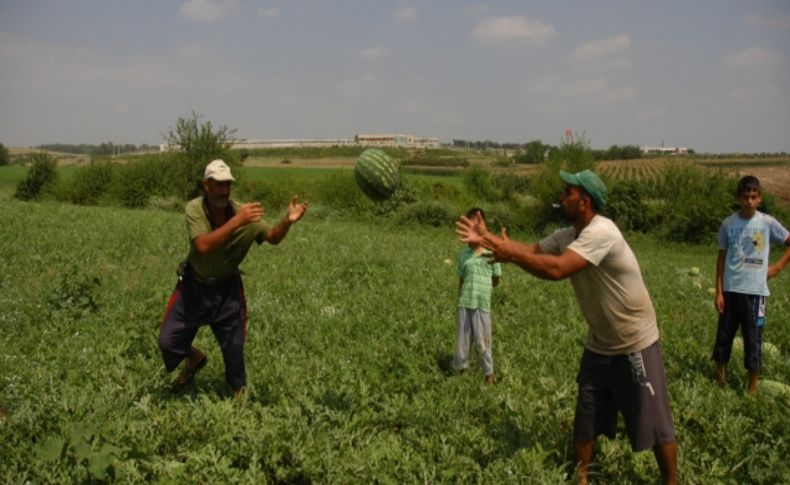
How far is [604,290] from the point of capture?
3795 mm

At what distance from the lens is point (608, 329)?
153 inches

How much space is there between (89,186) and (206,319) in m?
38.0

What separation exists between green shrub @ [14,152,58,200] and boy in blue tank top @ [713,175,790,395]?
140ft

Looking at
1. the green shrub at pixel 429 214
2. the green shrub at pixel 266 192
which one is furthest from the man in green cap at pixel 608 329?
the green shrub at pixel 266 192

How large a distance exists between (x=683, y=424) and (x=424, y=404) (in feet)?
7.08

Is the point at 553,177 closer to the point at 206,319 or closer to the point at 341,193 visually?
the point at 341,193

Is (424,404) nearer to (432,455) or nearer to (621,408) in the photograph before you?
(432,455)

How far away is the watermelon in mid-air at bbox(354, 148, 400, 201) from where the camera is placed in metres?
5.01

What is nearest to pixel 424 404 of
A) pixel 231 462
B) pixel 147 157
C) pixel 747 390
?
pixel 231 462

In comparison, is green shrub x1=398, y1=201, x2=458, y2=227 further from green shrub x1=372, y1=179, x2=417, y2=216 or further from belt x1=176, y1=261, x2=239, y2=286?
belt x1=176, y1=261, x2=239, y2=286

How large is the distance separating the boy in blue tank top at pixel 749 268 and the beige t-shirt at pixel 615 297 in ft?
8.24

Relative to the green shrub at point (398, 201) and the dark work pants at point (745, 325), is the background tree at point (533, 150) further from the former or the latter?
the dark work pants at point (745, 325)

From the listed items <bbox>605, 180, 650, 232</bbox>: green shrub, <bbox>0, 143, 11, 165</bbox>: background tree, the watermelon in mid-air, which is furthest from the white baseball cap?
<bbox>0, 143, 11, 165</bbox>: background tree

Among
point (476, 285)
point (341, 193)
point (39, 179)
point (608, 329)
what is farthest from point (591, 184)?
point (39, 179)
